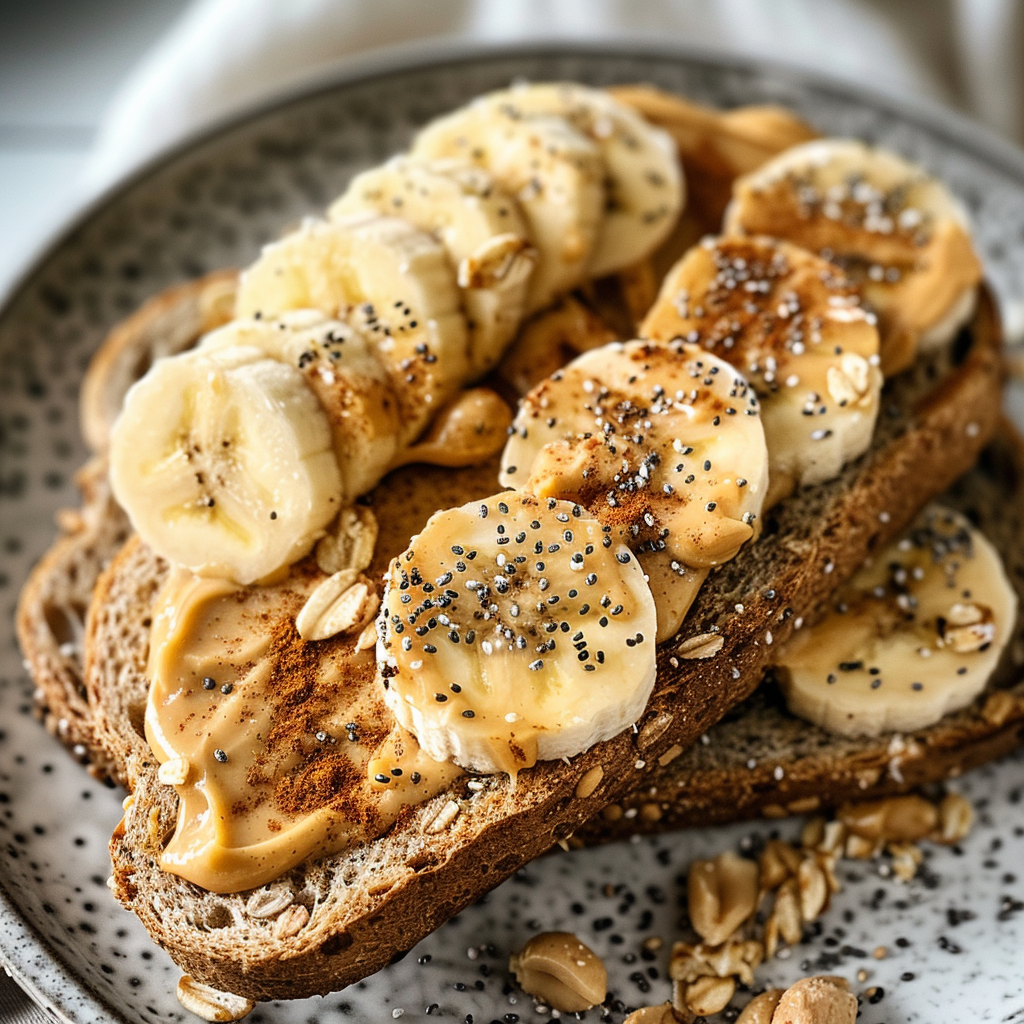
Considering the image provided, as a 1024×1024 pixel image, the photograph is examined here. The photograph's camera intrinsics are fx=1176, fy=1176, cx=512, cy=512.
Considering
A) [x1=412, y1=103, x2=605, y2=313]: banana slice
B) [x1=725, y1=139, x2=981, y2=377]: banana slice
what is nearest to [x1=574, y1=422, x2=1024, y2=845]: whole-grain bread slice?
[x1=725, y1=139, x2=981, y2=377]: banana slice

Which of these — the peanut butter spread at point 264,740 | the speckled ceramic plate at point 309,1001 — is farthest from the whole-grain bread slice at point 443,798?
the speckled ceramic plate at point 309,1001

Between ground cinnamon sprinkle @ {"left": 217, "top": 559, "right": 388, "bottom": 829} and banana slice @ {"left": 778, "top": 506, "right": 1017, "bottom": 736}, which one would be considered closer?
ground cinnamon sprinkle @ {"left": 217, "top": 559, "right": 388, "bottom": 829}

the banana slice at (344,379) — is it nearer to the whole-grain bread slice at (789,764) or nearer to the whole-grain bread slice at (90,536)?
the whole-grain bread slice at (90,536)

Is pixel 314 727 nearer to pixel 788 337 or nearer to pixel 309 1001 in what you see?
pixel 309 1001

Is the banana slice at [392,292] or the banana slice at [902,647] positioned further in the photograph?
the banana slice at [902,647]

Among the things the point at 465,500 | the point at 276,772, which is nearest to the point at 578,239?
the point at 465,500

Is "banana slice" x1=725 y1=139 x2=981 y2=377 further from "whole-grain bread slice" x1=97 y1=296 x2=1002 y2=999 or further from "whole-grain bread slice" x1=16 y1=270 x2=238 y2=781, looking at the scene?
"whole-grain bread slice" x1=16 y1=270 x2=238 y2=781
